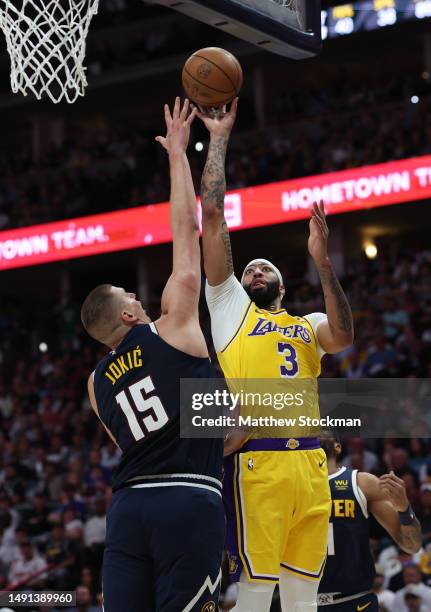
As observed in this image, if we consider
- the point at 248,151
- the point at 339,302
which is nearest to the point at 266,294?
the point at 339,302

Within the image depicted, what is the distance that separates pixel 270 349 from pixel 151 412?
1188mm

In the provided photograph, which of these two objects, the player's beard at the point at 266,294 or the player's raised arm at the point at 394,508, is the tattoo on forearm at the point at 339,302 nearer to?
the player's beard at the point at 266,294

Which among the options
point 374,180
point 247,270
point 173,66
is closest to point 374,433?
point 374,180

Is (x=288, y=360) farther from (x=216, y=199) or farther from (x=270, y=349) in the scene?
(x=216, y=199)

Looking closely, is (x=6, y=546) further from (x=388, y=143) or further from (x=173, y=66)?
(x=173, y=66)

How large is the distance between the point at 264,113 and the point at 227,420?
16.9 meters

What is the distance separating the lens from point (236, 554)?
15.8 ft

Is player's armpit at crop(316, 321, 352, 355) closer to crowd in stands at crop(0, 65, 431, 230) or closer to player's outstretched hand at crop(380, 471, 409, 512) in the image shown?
player's outstretched hand at crop(380, 471, 409, 512)

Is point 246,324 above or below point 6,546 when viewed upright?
above

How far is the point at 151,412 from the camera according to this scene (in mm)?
3988

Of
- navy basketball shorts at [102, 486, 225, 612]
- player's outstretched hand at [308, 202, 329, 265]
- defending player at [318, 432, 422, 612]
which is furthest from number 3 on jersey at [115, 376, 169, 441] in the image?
defending player at [318, 432, 422, 612]

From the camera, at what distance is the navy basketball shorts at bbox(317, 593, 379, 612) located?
5703mm

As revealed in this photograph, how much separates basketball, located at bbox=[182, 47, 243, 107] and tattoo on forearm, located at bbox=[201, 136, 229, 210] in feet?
1.21

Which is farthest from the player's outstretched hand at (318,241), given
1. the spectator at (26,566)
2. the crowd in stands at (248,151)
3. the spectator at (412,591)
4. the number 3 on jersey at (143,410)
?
the crowd in stands at (248,151)
